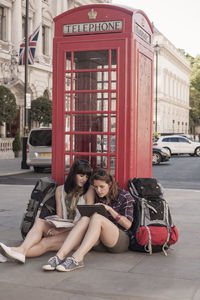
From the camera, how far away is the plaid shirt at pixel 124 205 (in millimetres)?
5562

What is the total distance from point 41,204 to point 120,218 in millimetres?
1056

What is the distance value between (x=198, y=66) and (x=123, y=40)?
3680 inches

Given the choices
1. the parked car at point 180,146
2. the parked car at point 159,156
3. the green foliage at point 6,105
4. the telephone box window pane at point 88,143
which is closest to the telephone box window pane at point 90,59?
the telephone box window pane at point 88,143

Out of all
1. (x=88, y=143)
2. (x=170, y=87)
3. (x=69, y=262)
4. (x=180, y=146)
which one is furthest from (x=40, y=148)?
(x=170, y=87)

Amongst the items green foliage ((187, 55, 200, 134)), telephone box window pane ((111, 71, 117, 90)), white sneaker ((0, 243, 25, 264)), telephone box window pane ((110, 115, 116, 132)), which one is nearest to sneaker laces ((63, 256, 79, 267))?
white sneaker ((0, 243, 25, 264))

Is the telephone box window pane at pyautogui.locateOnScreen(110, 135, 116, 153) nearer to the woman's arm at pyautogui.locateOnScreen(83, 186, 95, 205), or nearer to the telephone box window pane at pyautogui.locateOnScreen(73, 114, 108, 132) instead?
the telephone box window pane at pyautogui.locateOnScreen(73, 114, 108, 132)

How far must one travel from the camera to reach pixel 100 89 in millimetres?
6254

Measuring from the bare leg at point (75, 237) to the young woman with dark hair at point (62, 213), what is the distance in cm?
33

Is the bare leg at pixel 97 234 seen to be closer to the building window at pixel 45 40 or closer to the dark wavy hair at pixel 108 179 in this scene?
the dark wavy hair at pixel 108 179

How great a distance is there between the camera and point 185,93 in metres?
92.7

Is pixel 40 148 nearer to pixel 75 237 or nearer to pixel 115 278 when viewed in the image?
pixel 75 237

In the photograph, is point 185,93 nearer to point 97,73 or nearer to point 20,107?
point 20,107

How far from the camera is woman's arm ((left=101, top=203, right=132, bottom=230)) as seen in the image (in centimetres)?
543

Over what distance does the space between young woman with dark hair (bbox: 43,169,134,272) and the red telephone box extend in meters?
0.64
